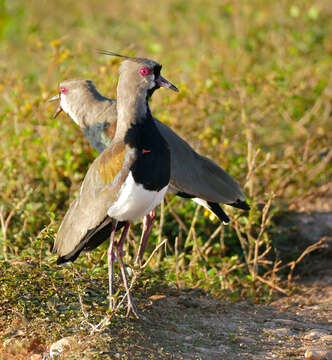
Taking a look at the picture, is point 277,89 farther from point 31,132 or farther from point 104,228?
point 104,228

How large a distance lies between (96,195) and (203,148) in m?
2.19

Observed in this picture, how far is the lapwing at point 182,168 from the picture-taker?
4.16m

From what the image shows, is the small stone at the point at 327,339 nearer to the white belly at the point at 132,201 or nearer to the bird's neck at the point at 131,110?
the white belly at the point at 132,201

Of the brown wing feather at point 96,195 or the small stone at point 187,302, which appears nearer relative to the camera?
the brown wing feather at point 96,195

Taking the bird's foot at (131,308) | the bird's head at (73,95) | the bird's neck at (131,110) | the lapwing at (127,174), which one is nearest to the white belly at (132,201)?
the lapwing at (127,174)

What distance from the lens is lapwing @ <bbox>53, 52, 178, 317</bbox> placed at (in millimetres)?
3146

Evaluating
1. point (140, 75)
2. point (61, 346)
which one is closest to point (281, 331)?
point (61, 346)

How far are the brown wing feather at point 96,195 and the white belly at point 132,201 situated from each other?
1.3 inches

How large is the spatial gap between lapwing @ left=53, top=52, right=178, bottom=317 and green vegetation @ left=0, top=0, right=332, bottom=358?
8.4 inches

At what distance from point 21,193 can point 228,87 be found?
2.04 m

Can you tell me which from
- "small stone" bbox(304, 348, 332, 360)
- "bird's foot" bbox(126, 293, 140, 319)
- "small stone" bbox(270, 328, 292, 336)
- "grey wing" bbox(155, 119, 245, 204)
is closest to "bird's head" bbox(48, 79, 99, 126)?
"grey wing" bbox(155, 119, 245, 204)

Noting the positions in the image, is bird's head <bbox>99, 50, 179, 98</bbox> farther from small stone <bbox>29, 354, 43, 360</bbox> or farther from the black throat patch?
small stone <bbox>29, 354, 43, 360</bbox>

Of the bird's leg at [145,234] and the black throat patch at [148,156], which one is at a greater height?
the black throat patch at [148,156]

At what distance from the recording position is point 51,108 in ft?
17.5
